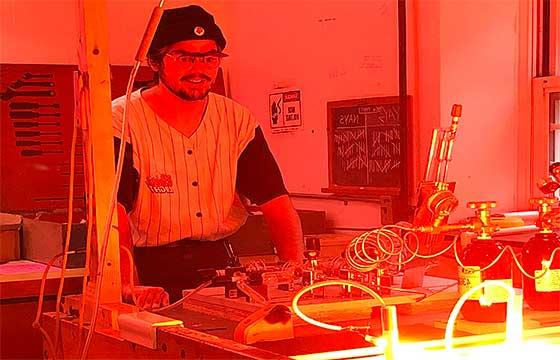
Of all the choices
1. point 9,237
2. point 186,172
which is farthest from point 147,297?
point 9,237

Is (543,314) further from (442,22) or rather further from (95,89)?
(442,22)

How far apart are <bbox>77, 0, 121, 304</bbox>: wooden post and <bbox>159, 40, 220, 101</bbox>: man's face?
849 mm

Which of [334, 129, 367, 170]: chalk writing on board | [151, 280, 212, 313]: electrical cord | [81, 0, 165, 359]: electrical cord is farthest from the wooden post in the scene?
[334, 129, 367, 170]: chalk writing on board

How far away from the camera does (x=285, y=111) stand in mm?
4031

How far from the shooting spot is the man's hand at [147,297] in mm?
1656

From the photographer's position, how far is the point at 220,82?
14.2 ft

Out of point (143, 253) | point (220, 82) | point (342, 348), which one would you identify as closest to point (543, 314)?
point (342, 348)

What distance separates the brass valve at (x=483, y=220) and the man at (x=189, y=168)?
0.96 meters

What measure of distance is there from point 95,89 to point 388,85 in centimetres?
196

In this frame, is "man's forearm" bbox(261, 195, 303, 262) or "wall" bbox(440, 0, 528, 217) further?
"wall" bbox(440, 0, 528, 217)

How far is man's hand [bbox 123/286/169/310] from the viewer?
1.66 m

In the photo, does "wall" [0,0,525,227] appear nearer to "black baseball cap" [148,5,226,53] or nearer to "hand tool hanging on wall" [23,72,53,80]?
"hand tool hanging on wall" [23,72,53,80]

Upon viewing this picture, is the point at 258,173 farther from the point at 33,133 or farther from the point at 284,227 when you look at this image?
the point at 33,133

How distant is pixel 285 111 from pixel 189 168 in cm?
156
